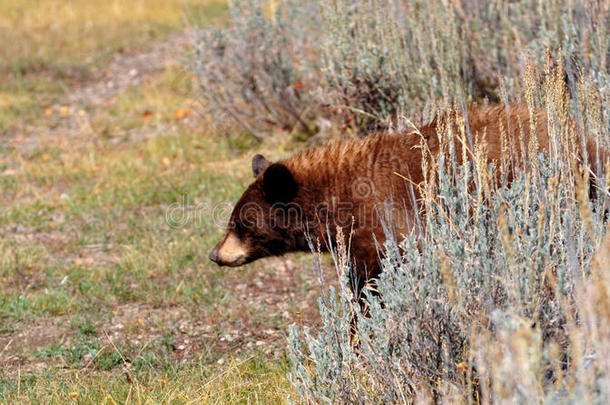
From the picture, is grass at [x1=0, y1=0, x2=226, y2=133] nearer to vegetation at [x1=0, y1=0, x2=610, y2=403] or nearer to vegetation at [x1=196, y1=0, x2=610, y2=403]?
vegetation at [x1=0, y1=0, x2=610, y2=403]

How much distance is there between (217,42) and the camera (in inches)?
333

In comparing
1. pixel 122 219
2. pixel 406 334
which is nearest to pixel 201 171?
pixel 122 219

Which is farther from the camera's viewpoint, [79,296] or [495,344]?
[79,296]

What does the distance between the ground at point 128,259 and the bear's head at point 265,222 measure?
0.44 m

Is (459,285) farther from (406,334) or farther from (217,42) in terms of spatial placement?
(217,42)

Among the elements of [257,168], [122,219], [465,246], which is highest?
[465,246]

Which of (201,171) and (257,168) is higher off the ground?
(257,168)

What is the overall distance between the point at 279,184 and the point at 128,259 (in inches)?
Answer: 73.0

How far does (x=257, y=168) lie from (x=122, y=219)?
214 cm

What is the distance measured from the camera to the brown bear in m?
4.34

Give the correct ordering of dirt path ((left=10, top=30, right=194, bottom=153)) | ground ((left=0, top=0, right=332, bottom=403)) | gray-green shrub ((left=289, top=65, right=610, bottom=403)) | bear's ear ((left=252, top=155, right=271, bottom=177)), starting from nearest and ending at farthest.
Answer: gray-green shrub ((left=289, top=65, right=610, bottom=403)) < ground ((left=0, top=0, right=332, bottom=403)) < bear's ear ((left=252, top=155, right=271, bottom=177)) < dirt path ((left=10, top=30, right=194, bottom=153))

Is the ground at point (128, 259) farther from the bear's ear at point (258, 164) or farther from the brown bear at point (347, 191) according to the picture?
the bear's ear at point (258, 164)

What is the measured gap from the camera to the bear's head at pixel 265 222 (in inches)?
187

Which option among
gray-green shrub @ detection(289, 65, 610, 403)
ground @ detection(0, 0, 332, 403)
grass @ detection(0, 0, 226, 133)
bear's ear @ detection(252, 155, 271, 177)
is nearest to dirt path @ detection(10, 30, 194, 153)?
ground @ detection(0, 0, 332, 403)
